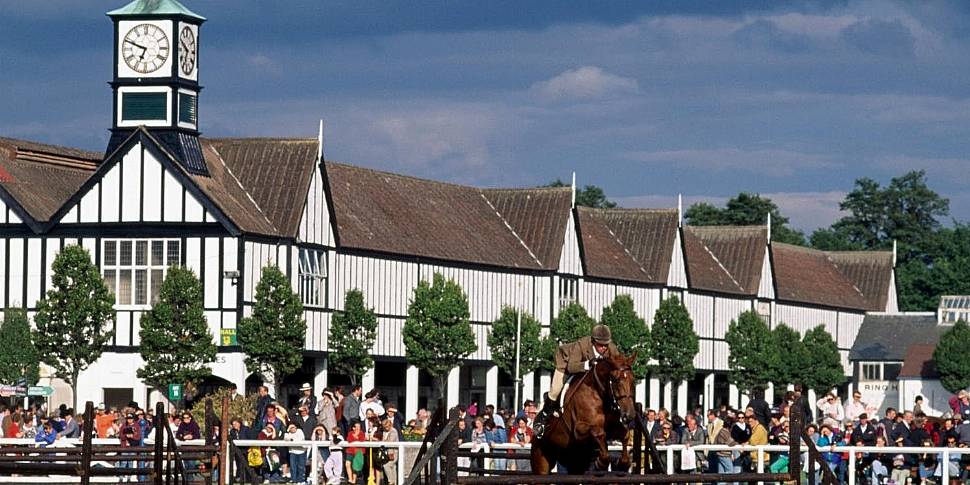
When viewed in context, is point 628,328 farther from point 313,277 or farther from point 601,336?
point 601,336

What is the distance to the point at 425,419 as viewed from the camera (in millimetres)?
36969

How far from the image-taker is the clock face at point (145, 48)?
193 feet

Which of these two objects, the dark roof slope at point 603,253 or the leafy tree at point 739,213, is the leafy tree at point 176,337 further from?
the leafy tree at point 739,213

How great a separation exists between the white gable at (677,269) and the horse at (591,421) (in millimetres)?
64831

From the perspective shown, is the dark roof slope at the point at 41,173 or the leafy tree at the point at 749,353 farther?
the leafy tree at the point at 749,353

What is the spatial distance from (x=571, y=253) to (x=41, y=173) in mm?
21388

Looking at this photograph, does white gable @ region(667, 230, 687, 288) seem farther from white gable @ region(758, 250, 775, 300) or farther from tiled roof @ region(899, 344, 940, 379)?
tiled roof @ region(899, 344, 940, 379)

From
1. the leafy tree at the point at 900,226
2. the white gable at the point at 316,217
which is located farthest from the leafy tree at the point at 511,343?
the leafy tree at the point at 900,226

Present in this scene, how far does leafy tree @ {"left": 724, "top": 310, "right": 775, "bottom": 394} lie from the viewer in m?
86.1

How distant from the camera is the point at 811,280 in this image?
346ft

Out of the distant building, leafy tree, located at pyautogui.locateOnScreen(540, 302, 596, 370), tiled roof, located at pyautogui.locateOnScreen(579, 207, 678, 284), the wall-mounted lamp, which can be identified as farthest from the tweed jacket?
the distant building

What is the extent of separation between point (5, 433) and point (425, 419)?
7.43 meters

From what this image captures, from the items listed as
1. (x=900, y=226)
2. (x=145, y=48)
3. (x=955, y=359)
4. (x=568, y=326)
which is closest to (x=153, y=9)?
(x=145, y=48)

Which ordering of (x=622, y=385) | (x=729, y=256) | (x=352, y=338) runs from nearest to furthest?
(x=622, y=385) → (x=352, y=338) → (x=729, y=256)
